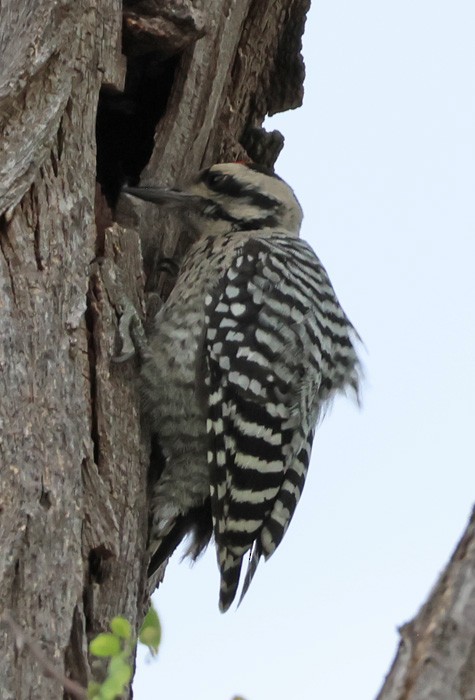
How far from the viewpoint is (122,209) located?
4.09 m

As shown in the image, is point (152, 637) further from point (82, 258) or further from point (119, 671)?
point (82, 258)

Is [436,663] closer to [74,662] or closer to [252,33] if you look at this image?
[74,662]

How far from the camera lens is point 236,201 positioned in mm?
4410

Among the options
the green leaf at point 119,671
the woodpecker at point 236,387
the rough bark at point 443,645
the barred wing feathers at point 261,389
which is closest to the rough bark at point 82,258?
the woodpecker at point 236,387

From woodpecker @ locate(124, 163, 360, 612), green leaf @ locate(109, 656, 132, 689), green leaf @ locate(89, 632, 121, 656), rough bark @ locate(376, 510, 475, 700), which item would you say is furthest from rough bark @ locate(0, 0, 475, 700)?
rough bark @ locate(376, 510, 475, 700)

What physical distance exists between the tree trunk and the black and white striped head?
0.30ft

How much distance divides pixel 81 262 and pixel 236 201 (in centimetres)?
109

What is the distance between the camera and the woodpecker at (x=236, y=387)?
369 cm

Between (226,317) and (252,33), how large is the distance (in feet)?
4.15

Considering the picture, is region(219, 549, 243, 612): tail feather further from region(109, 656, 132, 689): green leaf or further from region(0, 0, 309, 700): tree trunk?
region(109, 656, 132, 689): green leaf

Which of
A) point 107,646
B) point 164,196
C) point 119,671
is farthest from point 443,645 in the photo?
point 164,196

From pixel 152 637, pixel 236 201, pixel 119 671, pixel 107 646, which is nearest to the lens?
pixel 119 671

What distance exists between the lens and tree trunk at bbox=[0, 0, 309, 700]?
294 cm

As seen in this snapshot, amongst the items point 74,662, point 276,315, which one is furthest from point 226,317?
point 74,662
